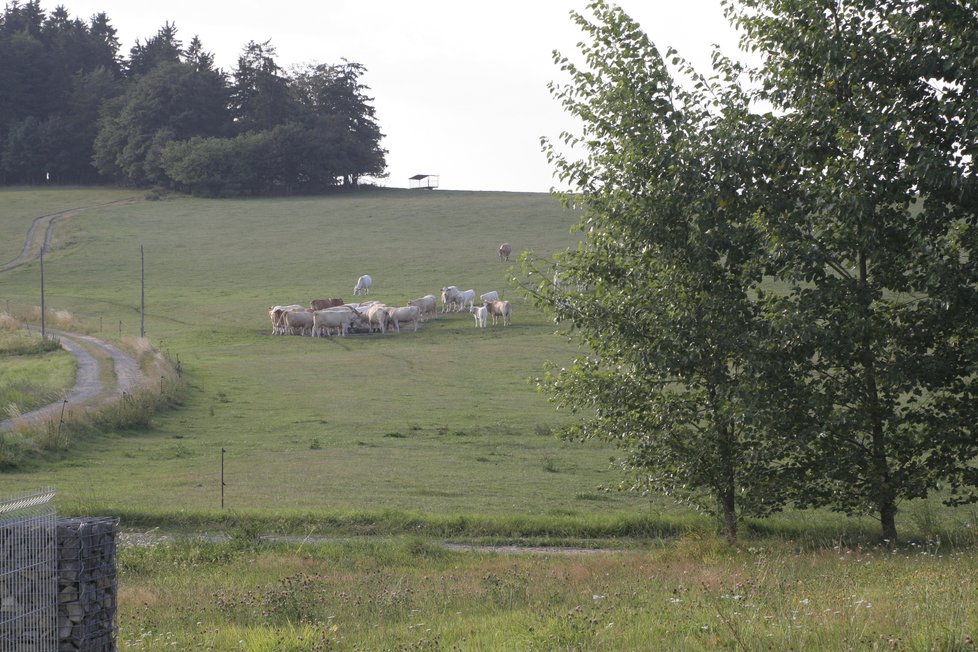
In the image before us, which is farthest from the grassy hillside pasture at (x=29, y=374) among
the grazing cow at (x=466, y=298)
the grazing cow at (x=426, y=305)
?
the grazing cow at (x=466, y=298)

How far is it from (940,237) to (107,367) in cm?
3301

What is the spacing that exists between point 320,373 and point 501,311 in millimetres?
15248

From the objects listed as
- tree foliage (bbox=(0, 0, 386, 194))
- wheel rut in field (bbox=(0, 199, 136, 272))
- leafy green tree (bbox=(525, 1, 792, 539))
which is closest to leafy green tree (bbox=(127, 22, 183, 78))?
tree foliage (bbox=(0, 0, 386, 194))

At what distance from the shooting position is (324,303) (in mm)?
57906

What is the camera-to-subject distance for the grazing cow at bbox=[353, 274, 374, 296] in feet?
213

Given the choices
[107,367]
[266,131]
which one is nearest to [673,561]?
[107,367]

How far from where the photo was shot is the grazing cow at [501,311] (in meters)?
53.5

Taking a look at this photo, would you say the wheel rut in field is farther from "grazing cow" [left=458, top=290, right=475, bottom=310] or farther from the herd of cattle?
"grazing cow" [left=458, top=290, right=475, bottom=310]

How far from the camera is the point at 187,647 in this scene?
9047 millimetres

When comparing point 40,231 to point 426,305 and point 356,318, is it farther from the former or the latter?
point 426,305

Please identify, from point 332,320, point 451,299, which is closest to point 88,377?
point 332,320

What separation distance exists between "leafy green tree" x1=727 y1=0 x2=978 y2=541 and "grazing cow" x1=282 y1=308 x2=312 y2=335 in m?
39.8

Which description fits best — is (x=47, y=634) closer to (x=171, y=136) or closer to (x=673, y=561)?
(x=673, y=561)

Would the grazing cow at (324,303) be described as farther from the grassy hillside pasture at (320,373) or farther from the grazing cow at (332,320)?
the grazing cow at (332,320)
